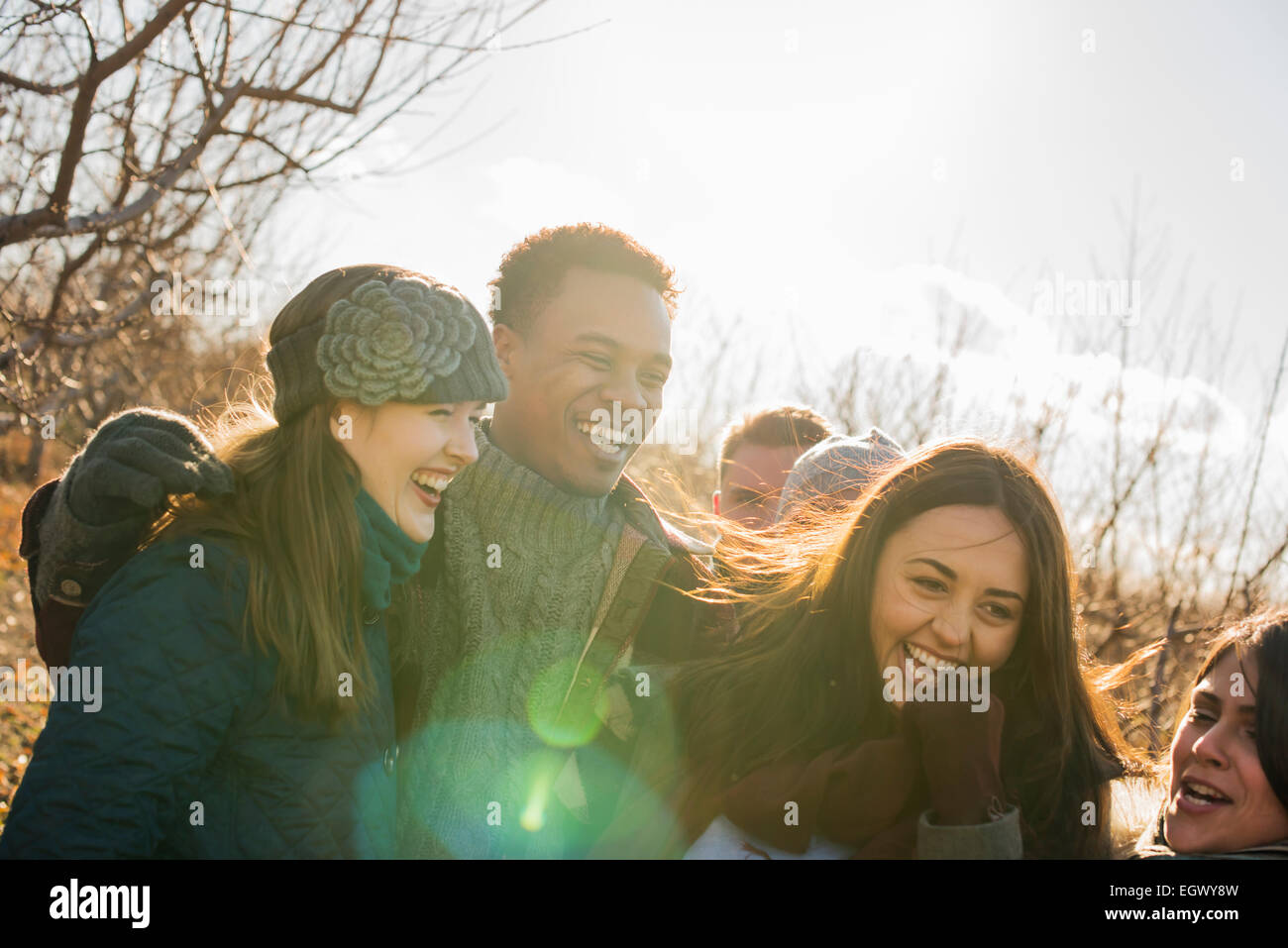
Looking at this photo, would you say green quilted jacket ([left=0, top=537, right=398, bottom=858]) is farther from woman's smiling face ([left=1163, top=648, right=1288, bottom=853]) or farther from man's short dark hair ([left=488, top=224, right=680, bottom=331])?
woman's smiling face ([left=1163, top=648, right=1288, bottom=853])

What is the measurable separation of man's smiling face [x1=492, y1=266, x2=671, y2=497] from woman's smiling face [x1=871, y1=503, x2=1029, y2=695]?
0.97 metres

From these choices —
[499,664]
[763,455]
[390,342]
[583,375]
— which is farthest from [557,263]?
[763,455]

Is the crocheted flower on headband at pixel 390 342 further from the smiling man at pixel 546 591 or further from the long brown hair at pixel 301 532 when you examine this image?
the smiling man at pixel 546 591

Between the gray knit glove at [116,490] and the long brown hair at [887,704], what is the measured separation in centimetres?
143

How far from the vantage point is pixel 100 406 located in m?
8.52

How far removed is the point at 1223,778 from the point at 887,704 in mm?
780

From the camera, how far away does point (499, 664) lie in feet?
8.63

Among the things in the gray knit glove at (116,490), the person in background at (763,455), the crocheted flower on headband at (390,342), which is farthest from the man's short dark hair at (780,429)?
the gray knit glove at (116,490)

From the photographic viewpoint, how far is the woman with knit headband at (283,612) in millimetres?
1604

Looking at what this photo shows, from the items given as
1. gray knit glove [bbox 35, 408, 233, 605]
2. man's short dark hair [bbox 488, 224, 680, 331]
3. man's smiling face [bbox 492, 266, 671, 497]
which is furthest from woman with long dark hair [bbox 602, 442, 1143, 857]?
gray knit glove [bbox 35, 408, 233, 605]

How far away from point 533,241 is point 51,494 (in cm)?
171

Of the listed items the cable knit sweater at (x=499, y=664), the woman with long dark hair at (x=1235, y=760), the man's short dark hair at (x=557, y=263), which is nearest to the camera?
the woman with long dark hair at (x=1235, y=760)

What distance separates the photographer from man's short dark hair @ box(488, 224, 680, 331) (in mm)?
3113

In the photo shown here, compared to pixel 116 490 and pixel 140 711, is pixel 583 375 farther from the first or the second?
pixel 140 711
